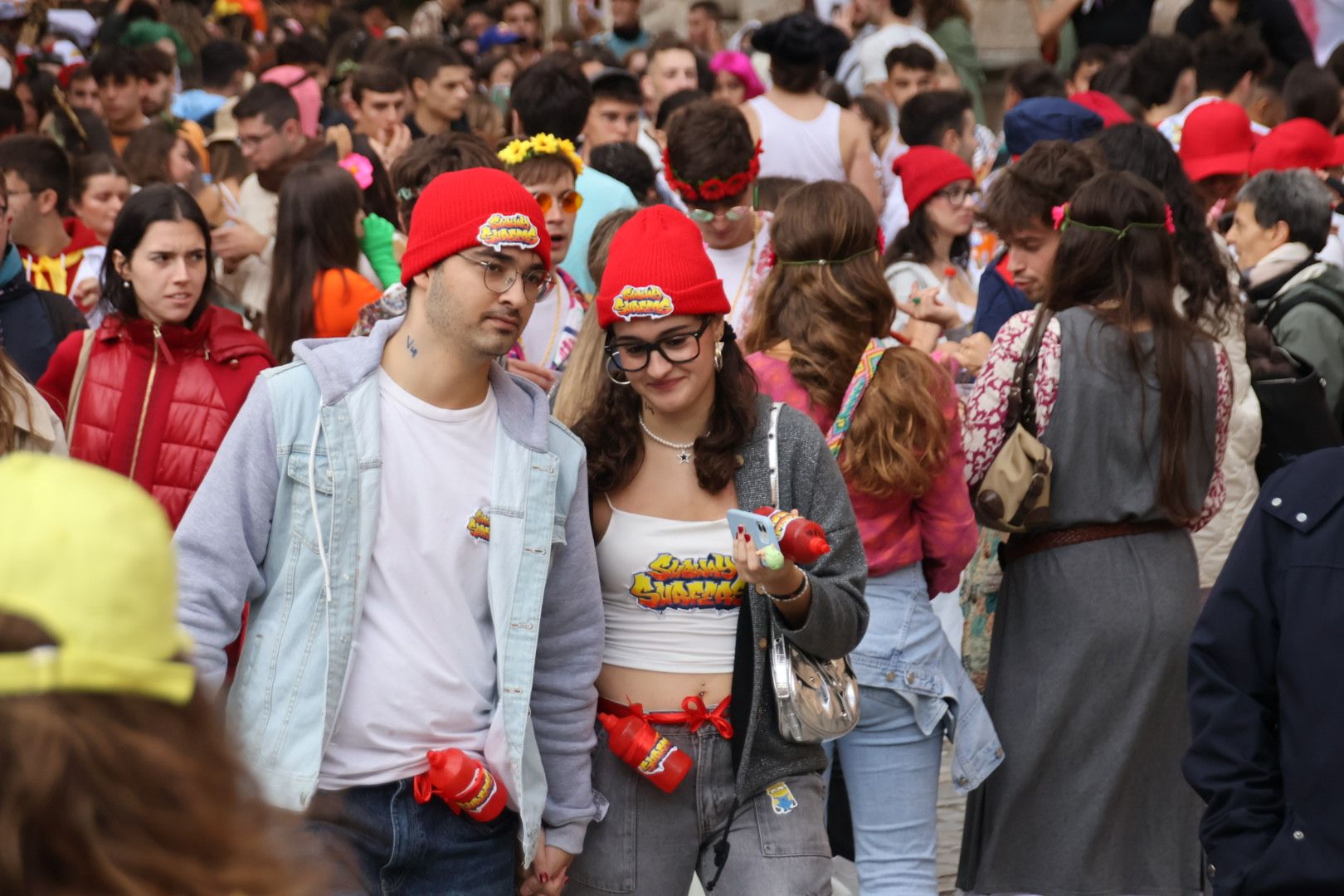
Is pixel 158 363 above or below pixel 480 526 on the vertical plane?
below

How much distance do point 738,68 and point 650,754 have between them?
9.47 m

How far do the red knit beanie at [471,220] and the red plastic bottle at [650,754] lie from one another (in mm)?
1034

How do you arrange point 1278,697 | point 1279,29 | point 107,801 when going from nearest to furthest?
point 107,801, point 1278,697, point 1279,29

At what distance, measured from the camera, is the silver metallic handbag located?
3.62m

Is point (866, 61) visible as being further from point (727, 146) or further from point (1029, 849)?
point (1029, 849)

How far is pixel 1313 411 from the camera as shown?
568 centimetres

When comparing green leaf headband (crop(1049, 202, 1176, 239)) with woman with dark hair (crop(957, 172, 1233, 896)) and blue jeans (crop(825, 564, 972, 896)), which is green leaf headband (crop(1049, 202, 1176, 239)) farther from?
blue jeans (crop(825, 564, 972, 896))

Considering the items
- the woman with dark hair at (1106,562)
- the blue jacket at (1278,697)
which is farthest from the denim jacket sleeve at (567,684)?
the woman with dark hair at (1106,562)

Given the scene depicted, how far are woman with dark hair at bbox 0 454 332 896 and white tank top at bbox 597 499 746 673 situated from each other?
2.20 meters

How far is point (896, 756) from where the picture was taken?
4293 millimetres

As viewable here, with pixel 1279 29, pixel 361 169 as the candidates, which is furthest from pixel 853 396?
pixel 1279 29

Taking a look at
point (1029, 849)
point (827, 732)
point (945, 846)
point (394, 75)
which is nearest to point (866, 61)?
point (394, 75)

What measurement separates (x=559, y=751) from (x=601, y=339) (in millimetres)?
1102

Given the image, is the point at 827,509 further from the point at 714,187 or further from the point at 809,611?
the point at 714,187
